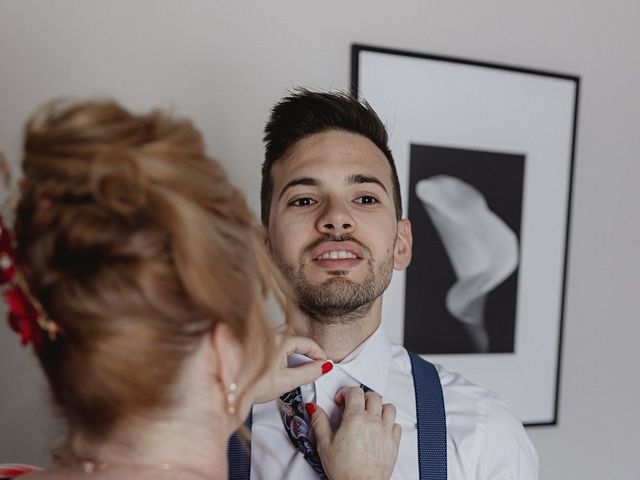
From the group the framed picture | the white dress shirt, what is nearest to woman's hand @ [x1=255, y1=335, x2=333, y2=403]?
the white dress shirt

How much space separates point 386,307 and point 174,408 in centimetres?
80

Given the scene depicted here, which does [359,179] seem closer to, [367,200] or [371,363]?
[367,200]

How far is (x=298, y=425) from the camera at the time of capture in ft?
3.15

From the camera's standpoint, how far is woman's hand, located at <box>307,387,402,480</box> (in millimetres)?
871

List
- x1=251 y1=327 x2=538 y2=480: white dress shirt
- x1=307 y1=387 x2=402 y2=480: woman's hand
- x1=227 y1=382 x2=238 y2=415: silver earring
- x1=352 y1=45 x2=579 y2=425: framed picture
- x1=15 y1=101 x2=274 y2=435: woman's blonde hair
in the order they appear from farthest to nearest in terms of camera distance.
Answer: x1=352 y1=45 x2=579 y2=425: framed picture, x1=251 y1=327 x2=538 y2=480: white dress shirt, x1=307 y1=387 x2=402 y2=480: woman's hand, x1=227 y1=382 x2=238 y2=415: silver earring, x1=15 y1=101 x2=274 y2=435: woman's blonde hair

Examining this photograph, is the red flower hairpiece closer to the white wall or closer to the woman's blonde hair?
the woman's blonde hair

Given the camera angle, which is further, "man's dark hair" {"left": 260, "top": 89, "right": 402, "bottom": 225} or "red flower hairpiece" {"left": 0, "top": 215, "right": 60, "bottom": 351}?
"man's dark hair" {"left": 260, "top": 89, "right": 402, "bottom": 225}

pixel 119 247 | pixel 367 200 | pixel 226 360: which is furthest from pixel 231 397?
pixel 367 200

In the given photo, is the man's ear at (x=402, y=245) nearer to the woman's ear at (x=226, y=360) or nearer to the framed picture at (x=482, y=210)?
the framed picture at (x=482, y=210)

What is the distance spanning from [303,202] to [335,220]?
0.30 feet

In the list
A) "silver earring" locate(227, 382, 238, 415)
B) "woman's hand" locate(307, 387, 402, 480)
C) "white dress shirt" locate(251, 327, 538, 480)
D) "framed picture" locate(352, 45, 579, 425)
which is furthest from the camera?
"framed picture" locate(352, 45, 579, 425)

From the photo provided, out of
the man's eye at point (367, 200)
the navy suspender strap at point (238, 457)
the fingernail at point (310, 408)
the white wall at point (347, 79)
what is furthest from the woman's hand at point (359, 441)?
the white wall at point (347, 79)

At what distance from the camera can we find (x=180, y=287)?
0.53m

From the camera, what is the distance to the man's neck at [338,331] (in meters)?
1.04
